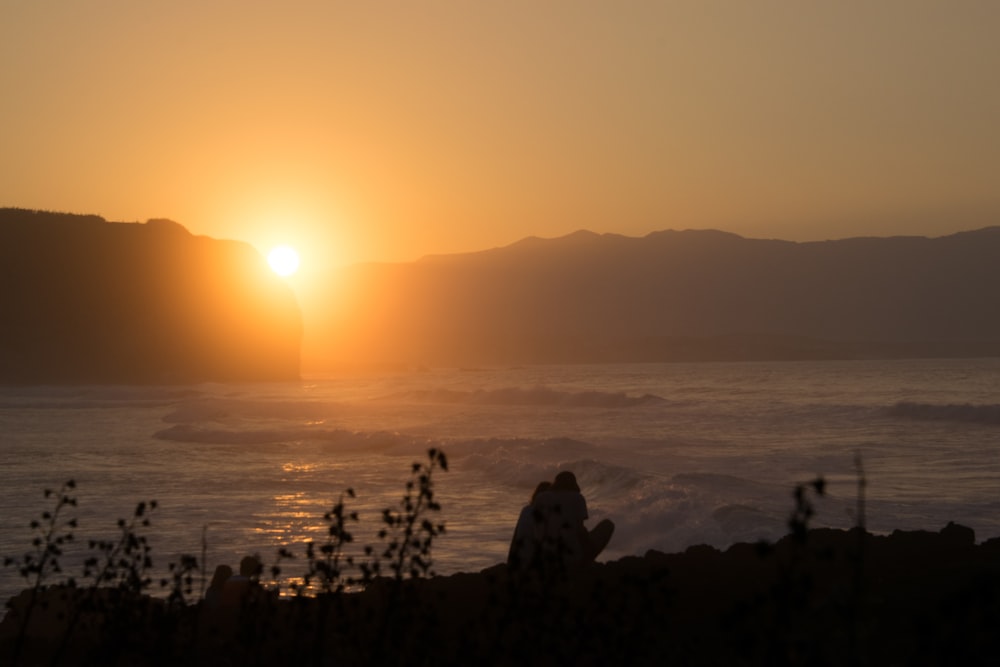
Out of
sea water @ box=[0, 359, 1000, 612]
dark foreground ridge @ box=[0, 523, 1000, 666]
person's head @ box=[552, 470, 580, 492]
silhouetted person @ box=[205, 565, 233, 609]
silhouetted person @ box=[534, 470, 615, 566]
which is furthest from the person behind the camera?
sea water @ box=[0, 359, 1000, 612]

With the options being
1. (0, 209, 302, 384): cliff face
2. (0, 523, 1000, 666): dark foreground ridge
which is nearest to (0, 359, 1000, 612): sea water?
(0, 523, 1000, 666): dark foreground ridge

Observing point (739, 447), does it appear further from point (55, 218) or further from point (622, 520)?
point (55, 218)

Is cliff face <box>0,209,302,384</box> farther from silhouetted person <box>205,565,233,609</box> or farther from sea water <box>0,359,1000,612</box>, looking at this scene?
silhouetted person <box>205,565,233,609</box>

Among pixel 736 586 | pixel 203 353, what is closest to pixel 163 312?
pixel 203 353

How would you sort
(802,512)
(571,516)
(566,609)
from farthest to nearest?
(571,516), (566,609), (802,512)

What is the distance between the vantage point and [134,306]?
139m

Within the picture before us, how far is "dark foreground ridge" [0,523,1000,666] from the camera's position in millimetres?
2289

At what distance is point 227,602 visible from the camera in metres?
9.94

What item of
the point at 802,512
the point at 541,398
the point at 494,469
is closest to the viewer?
the point at 802,512

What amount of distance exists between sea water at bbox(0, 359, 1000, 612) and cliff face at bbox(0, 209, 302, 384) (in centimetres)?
7585

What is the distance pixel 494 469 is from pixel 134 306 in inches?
4751

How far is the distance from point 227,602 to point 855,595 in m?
8.37

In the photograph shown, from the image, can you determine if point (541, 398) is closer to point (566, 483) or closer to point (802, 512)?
point (566, 483)

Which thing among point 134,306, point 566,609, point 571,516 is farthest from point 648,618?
point 134,306
